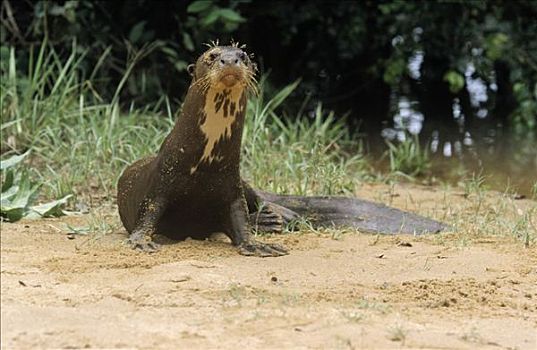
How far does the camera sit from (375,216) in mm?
5430

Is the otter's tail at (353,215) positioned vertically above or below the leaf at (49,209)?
above

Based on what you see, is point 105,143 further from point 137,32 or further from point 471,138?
point 471,138

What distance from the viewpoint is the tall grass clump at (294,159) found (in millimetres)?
6133

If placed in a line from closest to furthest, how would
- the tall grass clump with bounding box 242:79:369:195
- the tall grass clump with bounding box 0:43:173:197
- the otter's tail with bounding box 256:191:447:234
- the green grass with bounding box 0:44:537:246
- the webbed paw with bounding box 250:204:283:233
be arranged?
the webbed paw with bounding box 250:204:283:233 < the otter's tail with bounding box 256:191:447:234 < the green grass with bounding box 0:44:537:246 < the tall grass clump with bounding box 242:79:369:195 < the tall grass clump with bounding box 0:43:173:197

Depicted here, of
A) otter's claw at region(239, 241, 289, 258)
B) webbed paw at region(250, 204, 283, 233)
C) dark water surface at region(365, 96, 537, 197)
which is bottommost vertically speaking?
dark water surface at region(365, 96, 537, 197)

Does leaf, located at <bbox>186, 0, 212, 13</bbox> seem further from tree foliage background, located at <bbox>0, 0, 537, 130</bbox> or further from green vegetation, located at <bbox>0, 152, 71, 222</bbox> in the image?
green vegetation, located at <bbox>0, 152, 71, 222</bbox>

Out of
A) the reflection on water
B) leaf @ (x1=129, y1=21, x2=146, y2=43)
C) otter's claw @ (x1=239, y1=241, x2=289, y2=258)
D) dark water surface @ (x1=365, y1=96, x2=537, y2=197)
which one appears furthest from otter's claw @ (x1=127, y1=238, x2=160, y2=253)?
leaf @ (x1=129, y1=21, x2=146, y2=43)

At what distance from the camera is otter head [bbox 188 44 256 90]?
4.49m

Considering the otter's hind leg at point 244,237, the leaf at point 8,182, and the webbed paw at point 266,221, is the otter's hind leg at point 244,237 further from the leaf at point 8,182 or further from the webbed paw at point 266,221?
the leaf at point 8,182

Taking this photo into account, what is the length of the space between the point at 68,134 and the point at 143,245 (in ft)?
8.21

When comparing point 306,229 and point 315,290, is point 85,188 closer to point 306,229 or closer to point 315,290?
point 306,229

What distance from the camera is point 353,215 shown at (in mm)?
5410

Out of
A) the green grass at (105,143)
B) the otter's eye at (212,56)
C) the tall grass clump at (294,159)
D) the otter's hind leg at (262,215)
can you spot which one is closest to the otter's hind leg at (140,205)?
the otter's hind leg at (262,215)

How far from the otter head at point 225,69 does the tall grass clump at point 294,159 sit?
4.81 ft
